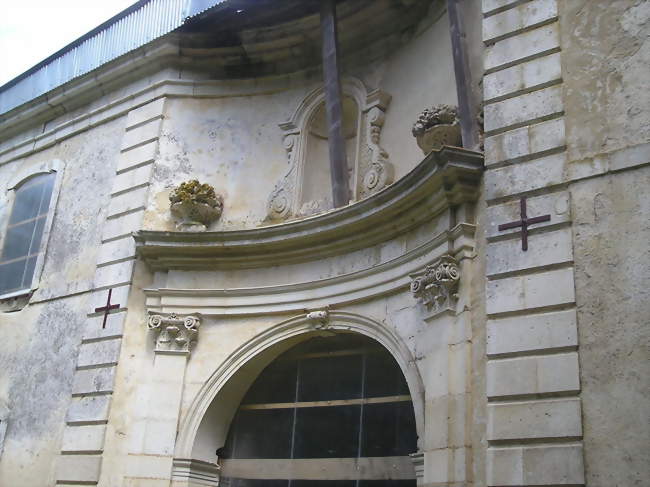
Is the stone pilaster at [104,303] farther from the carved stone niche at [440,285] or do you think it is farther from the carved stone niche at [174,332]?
the carved stone niche at [440,285]

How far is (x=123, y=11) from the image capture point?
10.2 meters

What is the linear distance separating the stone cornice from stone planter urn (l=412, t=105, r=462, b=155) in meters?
0.50

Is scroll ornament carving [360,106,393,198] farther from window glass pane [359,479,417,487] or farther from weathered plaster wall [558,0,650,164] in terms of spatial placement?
window glass pane [359,479,417,487]

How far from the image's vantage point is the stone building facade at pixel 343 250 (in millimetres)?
5219

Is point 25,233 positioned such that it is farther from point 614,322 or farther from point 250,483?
point 614,322

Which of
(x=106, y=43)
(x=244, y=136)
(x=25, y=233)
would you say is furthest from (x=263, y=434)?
(x=106, y=43)

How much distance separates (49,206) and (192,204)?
2.46 meters

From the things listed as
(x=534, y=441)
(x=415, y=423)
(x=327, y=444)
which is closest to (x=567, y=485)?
(x=534, y=441)

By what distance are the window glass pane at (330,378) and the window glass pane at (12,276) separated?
399 centimetres

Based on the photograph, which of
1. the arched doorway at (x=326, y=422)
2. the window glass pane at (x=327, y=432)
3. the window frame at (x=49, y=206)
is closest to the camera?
the arched doorway at (x=326, y=422)

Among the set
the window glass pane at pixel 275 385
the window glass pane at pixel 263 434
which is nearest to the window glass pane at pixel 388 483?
the window glass pane at pixel 263 434

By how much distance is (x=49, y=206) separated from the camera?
9914mm

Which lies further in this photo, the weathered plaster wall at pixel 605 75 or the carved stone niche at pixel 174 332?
the carved stone niche at pixel 174 332

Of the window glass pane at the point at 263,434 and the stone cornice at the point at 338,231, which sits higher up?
the stone cornice at the point at 338,231
